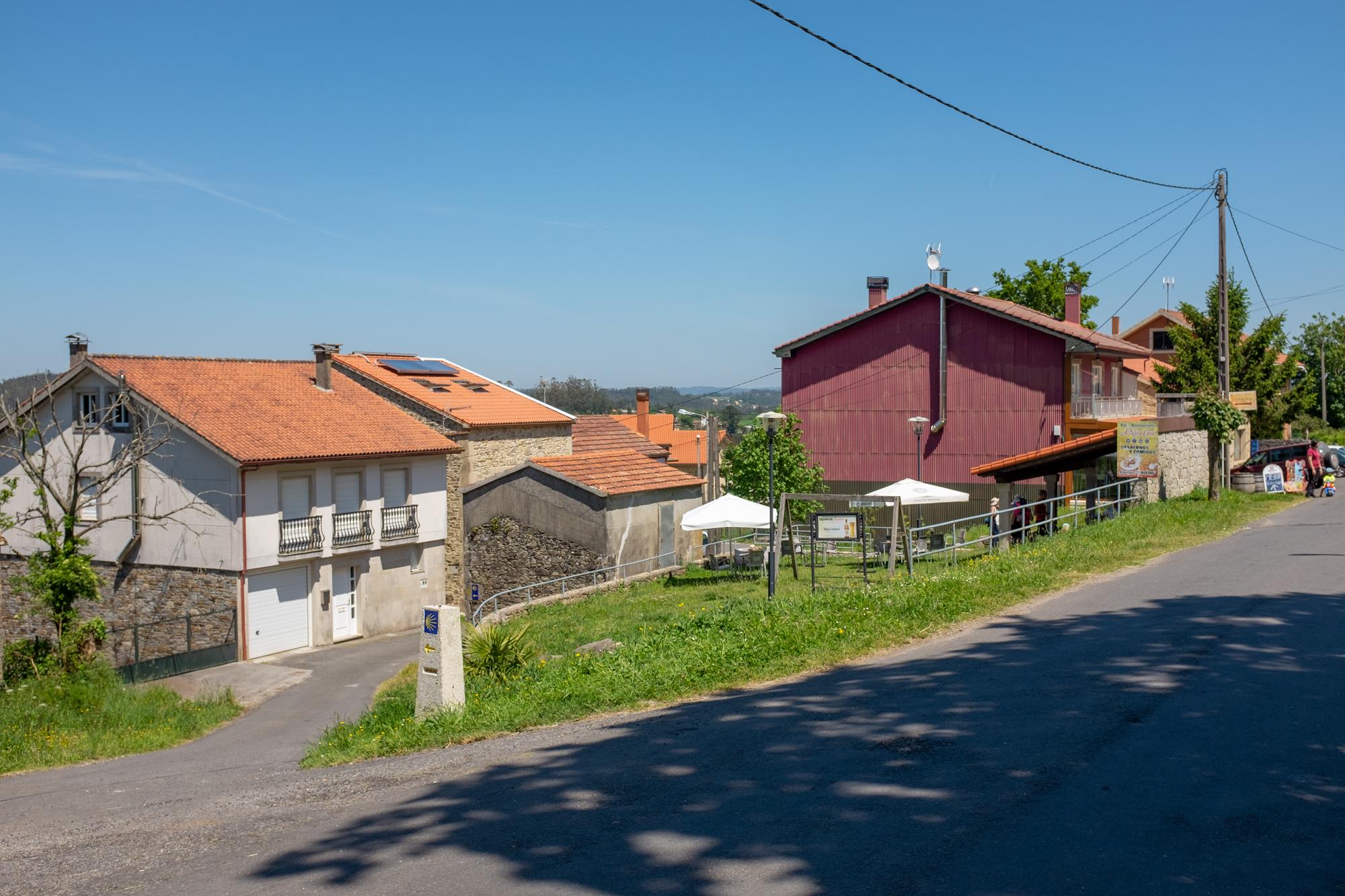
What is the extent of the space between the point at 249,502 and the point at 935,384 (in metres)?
22.3

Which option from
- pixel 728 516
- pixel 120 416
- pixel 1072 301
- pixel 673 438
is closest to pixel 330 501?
pixel 120 416

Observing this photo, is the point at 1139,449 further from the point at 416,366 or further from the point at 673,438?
the point at 673,438

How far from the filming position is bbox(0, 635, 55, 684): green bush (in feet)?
75.7

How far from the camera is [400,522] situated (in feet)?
107

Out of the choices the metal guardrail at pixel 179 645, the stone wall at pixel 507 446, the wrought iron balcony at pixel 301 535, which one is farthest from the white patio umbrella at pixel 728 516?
the metal guardrail at pixel 179 645

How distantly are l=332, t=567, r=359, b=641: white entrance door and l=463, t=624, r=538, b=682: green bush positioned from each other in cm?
1856

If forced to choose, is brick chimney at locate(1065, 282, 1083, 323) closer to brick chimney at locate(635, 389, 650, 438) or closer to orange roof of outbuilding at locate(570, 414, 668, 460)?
orange roof of outbuilding at locate(570, 414, 668, 460)

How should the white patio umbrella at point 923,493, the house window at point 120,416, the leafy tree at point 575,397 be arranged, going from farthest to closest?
the leafy tree at point 575,397 → the house window at point 120,416 → the white patio umbrella at point 923,493

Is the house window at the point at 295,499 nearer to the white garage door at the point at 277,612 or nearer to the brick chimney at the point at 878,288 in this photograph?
the white garage door at the point at 277,612

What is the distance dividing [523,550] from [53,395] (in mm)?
13931

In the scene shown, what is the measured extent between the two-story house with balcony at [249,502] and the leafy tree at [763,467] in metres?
8.79

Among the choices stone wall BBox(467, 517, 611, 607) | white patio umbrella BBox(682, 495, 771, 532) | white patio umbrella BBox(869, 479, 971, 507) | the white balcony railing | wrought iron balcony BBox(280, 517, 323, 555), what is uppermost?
the white balcony railing

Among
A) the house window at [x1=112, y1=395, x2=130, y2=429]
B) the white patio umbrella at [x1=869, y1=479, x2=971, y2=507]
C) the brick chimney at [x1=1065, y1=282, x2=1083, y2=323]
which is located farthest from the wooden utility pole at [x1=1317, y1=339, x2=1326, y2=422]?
the house window at [x1=112, y1=395, x2=130, y2=429]

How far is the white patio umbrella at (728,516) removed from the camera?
2310 cm
